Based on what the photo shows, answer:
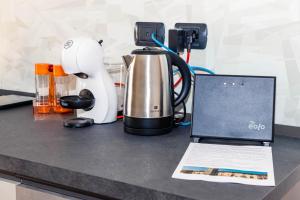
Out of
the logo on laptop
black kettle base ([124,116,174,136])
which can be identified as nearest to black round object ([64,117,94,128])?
black kettle base ([124,116,174,136])

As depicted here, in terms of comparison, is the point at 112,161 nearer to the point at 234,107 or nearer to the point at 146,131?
the point at 146,131

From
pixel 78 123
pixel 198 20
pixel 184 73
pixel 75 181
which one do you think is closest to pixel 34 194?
pixel 75 181

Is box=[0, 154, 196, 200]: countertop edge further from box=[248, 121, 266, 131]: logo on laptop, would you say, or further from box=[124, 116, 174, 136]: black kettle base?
box=[248, 121, 266, 131]: logo on laptop

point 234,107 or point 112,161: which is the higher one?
point 234,107

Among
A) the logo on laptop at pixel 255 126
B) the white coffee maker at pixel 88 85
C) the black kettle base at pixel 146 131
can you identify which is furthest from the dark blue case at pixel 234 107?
the white coffee maker at pixel 88 85

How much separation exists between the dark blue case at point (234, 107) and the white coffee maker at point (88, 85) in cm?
31

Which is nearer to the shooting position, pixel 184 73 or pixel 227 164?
pixel 227 164

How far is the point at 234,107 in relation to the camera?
1.12 metres

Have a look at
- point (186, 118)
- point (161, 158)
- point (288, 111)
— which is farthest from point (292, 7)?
point (161, 158)

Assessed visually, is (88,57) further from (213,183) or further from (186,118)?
(213,183)

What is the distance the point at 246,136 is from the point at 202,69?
319 mm

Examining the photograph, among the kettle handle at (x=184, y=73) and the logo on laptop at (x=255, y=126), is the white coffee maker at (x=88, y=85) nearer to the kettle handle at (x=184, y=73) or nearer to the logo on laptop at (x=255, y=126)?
the kettle handle at (x=184, y=73)

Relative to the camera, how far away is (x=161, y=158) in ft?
3.23

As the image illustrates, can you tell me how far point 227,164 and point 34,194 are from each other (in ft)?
1.45
